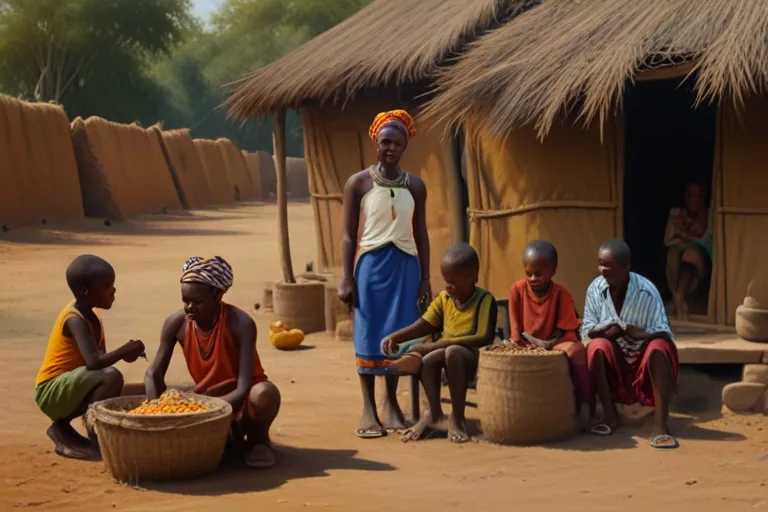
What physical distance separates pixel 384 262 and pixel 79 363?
1.51m

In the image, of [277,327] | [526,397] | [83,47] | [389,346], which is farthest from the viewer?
[83,47]

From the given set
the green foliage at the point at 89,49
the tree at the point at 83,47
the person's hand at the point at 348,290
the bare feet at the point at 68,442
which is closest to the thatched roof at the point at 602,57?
the person's hand at the point at 348,290

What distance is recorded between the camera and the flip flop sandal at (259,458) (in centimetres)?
484

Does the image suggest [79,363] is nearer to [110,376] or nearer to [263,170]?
[110,376]

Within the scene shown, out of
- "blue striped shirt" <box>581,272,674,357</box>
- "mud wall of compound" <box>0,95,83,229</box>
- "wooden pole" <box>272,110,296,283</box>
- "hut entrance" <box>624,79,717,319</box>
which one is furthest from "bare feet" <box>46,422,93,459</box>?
"mud wall of compound" <box>0,95,83,229</box>

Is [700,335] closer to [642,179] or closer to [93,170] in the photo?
[642,179]

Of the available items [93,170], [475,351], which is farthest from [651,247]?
[93,170]

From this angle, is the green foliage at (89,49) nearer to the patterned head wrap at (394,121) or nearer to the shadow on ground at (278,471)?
the patterned head wrap at (394,121)

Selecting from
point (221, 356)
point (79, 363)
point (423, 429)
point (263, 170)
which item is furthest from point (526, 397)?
point (263, 170)

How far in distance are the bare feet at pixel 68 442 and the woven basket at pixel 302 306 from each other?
4234 mm

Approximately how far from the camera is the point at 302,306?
30.8 ft

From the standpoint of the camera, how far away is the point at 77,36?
36.6 meters

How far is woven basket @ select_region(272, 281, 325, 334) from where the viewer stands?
369 inches

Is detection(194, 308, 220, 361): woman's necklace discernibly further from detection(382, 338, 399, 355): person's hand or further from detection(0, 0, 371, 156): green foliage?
detection(0, 0, 371, 156): green foliage
